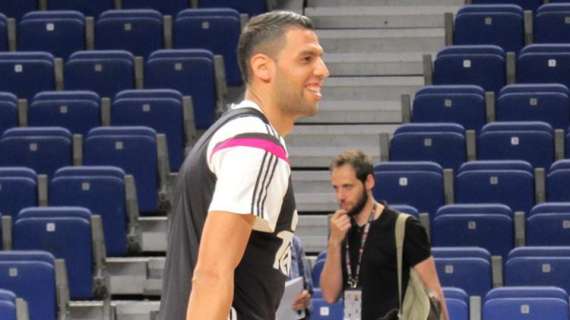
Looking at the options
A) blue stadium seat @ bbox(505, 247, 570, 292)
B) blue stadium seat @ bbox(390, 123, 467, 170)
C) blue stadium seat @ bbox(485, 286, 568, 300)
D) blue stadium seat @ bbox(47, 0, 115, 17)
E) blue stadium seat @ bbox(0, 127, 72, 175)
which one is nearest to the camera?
blue stadium seat @ bbox(485, 286, 568, 300)

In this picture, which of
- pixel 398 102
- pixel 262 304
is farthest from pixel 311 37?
pixel 398 102

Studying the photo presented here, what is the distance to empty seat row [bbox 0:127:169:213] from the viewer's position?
29.9 ft

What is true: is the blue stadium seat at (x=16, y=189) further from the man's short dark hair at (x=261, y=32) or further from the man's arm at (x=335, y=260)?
the man's short dark hair at (x=261, y=32)

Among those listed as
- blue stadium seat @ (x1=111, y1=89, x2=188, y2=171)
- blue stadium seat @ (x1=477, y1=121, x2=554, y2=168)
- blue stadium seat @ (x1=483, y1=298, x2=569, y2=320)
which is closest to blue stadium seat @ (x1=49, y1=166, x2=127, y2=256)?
blue stadium seat @ (x1=111, y1=89, x2=188, y2=171)

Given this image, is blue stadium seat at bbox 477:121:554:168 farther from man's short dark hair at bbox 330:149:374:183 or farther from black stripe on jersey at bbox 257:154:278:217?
black stripe on jersey at bbox 257:154:278:217

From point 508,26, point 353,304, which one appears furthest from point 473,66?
point 353,304

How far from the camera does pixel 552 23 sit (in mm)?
10500

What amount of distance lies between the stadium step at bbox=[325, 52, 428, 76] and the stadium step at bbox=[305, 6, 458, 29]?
461 mm

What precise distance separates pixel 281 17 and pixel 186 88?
7.48 meters

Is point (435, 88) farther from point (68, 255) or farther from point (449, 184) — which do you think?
point (68, 255)

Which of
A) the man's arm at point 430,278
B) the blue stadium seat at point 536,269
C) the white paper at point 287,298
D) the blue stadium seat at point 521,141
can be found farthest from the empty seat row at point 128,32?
the white paper at point 287,298

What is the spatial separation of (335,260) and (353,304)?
241 mm

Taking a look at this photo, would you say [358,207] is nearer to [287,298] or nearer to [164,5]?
[287,298]

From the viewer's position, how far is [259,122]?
8.18 feet
